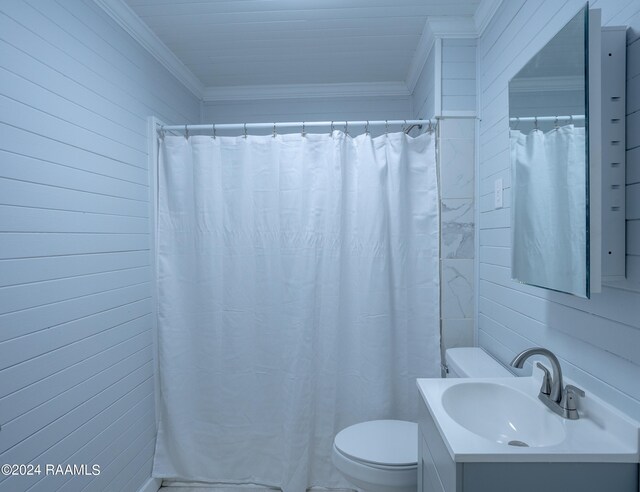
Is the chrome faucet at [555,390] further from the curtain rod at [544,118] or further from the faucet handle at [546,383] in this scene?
the curtain rod at [544,118]

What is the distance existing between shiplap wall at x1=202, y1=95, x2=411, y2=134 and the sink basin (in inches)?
77.0

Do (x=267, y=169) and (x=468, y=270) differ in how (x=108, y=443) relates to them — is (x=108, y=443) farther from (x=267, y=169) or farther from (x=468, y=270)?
(x=468, y=270)

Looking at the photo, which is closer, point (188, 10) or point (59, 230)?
point (59, 230)

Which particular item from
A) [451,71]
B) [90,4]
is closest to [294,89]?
[451,71]

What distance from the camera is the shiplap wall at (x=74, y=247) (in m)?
1.05

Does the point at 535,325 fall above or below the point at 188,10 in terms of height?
below

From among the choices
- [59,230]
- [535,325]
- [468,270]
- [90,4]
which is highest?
[90,4]

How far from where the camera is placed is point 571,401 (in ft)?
3.02

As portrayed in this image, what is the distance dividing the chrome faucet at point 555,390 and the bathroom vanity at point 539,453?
0.02 m

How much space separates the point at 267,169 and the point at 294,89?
37.6 inches

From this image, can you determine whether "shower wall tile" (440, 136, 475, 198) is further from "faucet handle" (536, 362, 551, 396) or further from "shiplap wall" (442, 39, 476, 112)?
"faucet handle" (536, 362, 551, 396)

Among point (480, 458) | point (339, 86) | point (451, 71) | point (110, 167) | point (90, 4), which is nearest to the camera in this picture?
point (480, 458)

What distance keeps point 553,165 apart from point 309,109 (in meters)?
1.85

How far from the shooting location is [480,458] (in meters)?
0.76
